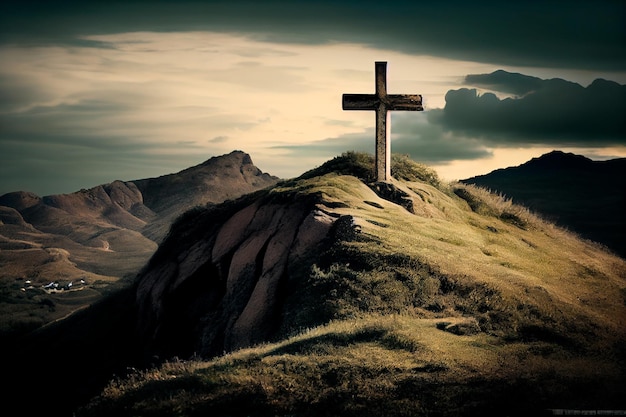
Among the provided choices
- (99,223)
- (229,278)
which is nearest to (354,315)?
(229,278)

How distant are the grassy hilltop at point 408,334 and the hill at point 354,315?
0.05 metres

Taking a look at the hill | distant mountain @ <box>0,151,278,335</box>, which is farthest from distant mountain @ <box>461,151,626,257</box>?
the hill

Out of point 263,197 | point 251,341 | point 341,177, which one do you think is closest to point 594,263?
point 341,177

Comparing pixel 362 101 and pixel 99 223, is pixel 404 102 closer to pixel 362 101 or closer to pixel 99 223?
pixel 362 101

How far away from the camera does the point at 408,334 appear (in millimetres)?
14719

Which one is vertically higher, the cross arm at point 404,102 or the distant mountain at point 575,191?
the cross arm at point 404,102

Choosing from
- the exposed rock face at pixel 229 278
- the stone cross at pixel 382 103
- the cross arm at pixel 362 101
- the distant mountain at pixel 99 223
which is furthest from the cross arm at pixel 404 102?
the distant mountain at pixel 99 223

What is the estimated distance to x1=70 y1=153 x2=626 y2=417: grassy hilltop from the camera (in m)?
12.0

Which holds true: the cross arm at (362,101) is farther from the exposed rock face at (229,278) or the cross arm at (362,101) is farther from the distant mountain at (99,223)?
the distant mountain at (99,223)

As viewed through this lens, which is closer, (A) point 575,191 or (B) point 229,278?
(B) point 229,278

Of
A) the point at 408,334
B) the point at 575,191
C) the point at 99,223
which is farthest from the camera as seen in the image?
the point at 99,223

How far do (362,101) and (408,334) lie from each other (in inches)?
513

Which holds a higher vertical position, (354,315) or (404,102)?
(404,102)

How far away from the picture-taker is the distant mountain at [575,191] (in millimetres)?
68938
